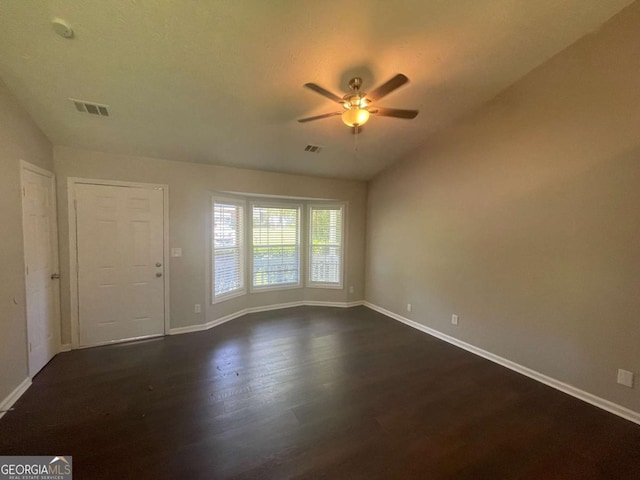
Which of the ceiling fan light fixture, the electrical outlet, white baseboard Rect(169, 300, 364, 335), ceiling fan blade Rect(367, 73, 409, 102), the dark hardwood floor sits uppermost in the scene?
ceiling fan blade Rect(367, 73, 409, 102)

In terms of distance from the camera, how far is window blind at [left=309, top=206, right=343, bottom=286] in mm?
5320

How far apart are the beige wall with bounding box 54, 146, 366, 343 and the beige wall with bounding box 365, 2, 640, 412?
7.04ft

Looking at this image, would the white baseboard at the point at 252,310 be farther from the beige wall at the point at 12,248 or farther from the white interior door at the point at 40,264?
the beige wall at the point at 12,248

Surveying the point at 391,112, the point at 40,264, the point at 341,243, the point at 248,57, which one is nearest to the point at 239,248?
the point at 341,243

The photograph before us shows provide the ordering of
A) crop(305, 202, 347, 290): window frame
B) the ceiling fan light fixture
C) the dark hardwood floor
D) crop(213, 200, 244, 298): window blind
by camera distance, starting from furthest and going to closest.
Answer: crop(305, 202, 347, 290): window frame, crop(213, 200, 244, 298): window blind, the ceiling fan light fixture, the dark hardwood floor

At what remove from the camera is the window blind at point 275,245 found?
16.3ft

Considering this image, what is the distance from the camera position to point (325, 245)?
538cm

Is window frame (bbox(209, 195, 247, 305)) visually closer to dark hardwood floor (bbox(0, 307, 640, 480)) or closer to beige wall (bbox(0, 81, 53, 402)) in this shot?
dark hardwood floor (bbox(0, 307, 640, 480))

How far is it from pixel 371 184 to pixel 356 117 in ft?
10.4

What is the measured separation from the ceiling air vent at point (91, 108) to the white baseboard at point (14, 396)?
2.70 m

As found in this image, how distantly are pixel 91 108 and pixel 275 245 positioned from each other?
10.6ft

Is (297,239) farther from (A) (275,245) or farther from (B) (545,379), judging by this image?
(B) (545,379)

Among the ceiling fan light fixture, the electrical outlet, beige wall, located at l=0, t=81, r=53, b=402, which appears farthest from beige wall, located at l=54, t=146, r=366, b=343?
the electrical outlet

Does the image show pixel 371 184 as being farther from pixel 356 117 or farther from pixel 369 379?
pixel 369 379
